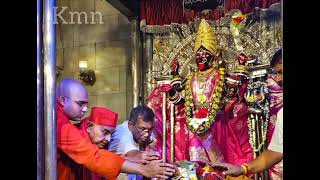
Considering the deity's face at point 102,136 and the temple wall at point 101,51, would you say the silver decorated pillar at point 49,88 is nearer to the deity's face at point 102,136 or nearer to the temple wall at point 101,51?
the temple wall at point 101,51

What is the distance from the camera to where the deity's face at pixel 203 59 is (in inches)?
132

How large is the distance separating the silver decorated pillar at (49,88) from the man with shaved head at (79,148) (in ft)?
0.14

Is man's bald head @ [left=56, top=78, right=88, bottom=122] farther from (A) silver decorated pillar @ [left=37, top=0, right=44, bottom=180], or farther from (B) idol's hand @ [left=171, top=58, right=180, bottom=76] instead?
(B) idol's hand @ [left=171, top=58, right=180, bottom=76]

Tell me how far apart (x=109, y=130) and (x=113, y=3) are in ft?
2.45

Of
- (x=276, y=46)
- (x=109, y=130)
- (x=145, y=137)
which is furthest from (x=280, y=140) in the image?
(x=109, y=130)

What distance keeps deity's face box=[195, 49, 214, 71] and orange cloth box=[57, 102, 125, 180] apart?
699mm

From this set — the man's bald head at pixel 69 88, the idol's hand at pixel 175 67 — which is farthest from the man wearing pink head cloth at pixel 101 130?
the idol's hand at pixel 175 67

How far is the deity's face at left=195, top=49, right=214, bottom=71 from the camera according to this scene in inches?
132

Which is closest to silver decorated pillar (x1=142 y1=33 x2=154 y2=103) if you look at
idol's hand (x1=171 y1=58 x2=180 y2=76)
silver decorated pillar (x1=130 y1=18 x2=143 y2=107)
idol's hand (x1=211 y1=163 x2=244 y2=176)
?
silver decorated pillar (x1=130 y1=18 x2=143 y2=107)

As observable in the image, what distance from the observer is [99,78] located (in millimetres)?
3475

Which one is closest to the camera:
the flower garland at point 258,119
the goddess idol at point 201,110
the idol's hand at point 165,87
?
the flower garland at point 258,119

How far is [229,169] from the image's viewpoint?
3266 millimetres
